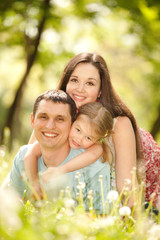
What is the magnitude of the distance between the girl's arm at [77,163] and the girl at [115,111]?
1.39 ft

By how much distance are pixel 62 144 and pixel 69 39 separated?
8451 mm

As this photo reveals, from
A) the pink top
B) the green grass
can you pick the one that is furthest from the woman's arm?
the green grass

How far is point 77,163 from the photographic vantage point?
3.08 metres

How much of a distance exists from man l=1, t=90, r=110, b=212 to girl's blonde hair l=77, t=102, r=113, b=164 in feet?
0.53

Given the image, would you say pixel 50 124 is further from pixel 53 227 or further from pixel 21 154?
pixel 53 227

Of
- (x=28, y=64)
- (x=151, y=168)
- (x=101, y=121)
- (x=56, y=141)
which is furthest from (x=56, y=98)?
(x=28, y=64)

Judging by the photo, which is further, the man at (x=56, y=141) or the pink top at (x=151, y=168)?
the pink top at (x=151, y=168)

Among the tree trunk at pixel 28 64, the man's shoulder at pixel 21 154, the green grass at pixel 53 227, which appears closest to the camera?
the green grass at pixel 53 227

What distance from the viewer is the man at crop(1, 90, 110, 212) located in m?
3.03

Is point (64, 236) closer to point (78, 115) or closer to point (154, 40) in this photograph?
point (78, 115)

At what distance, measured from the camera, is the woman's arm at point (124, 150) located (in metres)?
3.46

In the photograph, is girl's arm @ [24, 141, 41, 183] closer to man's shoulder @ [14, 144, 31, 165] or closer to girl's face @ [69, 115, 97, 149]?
man's shoulder @ [14, 144, 31, 165]

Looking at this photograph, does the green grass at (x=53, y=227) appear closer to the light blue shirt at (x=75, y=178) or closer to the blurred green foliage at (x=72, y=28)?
the light blue shirt at (x=75, y=178)

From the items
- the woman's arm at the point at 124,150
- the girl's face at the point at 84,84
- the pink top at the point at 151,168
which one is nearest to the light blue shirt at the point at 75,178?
the woman's arm at the point at 124,150
